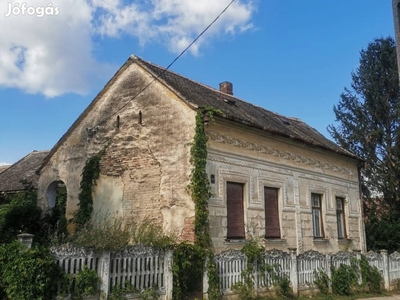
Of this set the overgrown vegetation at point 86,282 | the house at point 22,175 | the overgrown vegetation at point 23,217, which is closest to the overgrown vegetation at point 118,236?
the overgrown vegetation at point 86,282

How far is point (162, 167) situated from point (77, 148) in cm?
418

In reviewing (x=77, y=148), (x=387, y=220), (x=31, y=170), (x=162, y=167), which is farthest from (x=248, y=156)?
(x=31, y=170)

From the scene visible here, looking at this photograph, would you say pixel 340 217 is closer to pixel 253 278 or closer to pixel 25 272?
pixel 253 278

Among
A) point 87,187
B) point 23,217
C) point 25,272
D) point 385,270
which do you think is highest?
point 87,187

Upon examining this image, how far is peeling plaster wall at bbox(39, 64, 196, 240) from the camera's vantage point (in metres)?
12.6

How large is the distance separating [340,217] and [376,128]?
9.78 meters

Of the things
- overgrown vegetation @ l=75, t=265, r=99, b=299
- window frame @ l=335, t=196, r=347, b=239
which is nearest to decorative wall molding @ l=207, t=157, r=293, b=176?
window frame @ l=335, t=196, r=347, b=239

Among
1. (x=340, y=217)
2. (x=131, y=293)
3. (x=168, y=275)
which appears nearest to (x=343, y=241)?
(x=340, y=217)

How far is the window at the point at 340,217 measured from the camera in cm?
1803

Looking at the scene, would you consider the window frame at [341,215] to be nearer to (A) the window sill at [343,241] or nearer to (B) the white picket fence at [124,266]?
(A) the window sill at [343,241]

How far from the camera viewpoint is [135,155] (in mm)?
13914

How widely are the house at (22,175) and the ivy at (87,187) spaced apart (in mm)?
6225

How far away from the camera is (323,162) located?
1762 cm

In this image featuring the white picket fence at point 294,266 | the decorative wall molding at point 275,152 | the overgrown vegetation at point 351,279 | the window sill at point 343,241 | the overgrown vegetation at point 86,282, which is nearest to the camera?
the overgrown vegetation at point 86,282
